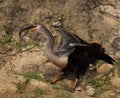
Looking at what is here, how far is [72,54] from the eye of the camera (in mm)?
7133

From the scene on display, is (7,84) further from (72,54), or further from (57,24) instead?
(57,24)

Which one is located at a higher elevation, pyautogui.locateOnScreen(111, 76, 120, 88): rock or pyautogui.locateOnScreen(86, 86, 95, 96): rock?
pyautogui.locateOnScreen(111, 76, 120, 88): rock

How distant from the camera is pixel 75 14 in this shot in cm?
865

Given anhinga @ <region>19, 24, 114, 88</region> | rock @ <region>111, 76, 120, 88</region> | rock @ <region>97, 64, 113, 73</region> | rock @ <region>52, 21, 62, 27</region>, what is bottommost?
rock @ <region>111, 76, 120, 88</region>

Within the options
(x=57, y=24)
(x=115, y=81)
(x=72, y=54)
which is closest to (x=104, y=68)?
(x=115, y=81)

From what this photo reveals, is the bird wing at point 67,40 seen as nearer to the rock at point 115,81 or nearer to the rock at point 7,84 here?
the rock at point 115,81

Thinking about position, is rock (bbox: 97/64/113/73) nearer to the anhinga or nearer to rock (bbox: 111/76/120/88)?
the anhinga

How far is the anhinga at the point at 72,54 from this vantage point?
7.05 m

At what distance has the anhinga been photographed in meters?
7.05

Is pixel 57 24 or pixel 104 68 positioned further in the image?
pixel 57 24

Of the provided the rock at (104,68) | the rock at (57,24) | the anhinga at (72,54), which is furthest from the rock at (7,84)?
the rock at (57,24)

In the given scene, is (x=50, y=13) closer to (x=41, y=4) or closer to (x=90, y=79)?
(x=41, y=4)

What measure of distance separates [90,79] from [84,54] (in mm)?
461

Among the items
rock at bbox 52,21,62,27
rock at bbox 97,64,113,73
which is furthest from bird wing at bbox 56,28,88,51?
rock at bbox 52,21,62,27
